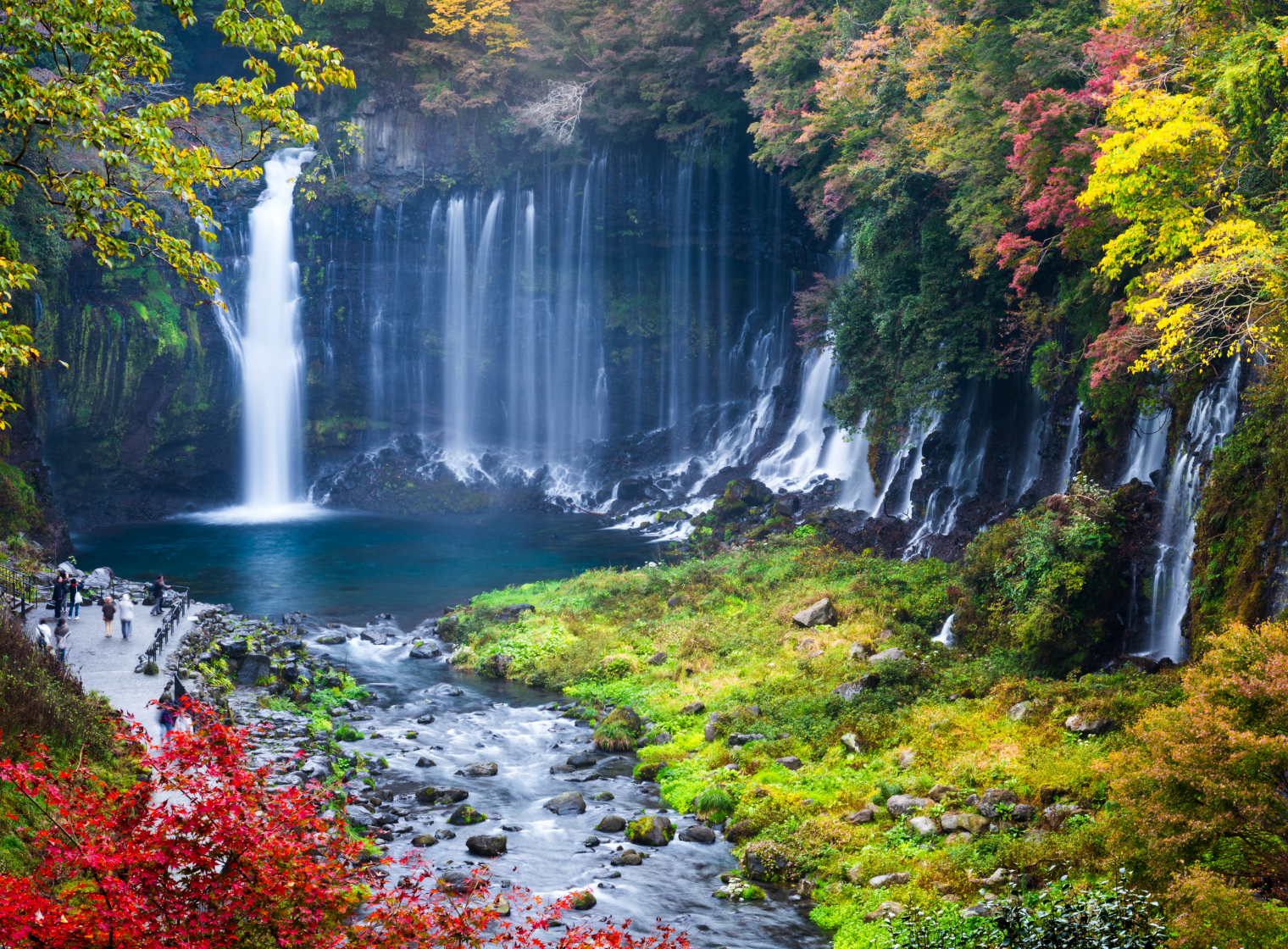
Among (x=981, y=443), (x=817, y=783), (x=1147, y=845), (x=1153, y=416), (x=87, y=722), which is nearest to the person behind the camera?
(x=1147, y=845)

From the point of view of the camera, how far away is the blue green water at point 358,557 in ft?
94.2

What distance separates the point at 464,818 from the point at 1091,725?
936cm

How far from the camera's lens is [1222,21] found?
14.9m

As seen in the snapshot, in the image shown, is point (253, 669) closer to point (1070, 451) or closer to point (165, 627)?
point (165, 627)

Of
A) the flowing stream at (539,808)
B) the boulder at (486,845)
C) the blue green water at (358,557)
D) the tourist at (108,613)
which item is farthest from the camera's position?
the blue green water at (358,557)

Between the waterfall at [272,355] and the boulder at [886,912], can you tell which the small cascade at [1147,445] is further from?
the waterfall at [272,355]

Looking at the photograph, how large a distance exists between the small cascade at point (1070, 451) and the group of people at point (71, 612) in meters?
20.7

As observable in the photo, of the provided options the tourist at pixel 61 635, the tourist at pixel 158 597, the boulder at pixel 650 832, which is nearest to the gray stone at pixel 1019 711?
the boulder at pixel 650 832

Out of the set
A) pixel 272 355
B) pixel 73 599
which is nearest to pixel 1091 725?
pixel 73 599

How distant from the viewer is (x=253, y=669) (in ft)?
64.8

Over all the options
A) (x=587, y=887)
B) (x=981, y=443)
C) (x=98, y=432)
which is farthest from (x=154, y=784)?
(x=98, y=432)

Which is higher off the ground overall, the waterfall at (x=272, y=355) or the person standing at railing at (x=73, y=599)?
the waterfall at (x=272, y=355)

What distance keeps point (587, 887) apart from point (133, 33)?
10.7 metres

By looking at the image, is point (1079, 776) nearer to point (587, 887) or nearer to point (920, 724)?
point (920, 724)
